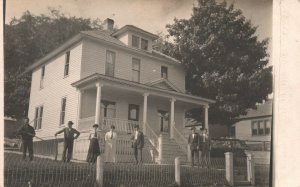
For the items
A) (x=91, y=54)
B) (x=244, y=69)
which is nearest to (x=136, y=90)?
(x=91, y=54)

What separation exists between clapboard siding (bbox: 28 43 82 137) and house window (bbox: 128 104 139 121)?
92.6 inches

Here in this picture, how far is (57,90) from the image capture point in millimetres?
12445

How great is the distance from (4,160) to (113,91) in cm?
782

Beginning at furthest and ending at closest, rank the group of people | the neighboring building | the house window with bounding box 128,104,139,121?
1. the neighboring building
2. the house window with bounding box 128,104,139,121
3. the group of people

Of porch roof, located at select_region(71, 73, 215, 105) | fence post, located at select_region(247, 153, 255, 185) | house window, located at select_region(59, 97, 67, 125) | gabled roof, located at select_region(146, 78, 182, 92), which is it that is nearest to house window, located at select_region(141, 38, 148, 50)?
gabled roof, located at select_region(146, 78, 182, 92)

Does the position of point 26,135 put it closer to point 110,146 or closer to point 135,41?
point 110,146

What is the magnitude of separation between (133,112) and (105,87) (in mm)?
2005

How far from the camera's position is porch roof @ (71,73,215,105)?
37.8 ft

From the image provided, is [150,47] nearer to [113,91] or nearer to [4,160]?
[113,91]

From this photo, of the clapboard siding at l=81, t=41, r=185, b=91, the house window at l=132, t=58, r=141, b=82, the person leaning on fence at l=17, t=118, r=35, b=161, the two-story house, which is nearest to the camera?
the person leaning on fence at l=17, t=118, r=35, b=161

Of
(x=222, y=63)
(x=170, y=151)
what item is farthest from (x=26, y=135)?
(x=222, y=63)

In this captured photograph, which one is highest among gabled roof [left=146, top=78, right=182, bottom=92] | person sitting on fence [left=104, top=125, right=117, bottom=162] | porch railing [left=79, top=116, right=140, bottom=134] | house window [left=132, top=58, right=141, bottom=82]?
house window [left=132, top=58, right=141, bottom=82]

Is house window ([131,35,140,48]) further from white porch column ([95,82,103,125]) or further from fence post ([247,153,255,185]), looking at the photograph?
fence post ([247,153,255,185])

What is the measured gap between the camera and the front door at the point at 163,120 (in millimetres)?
14633
